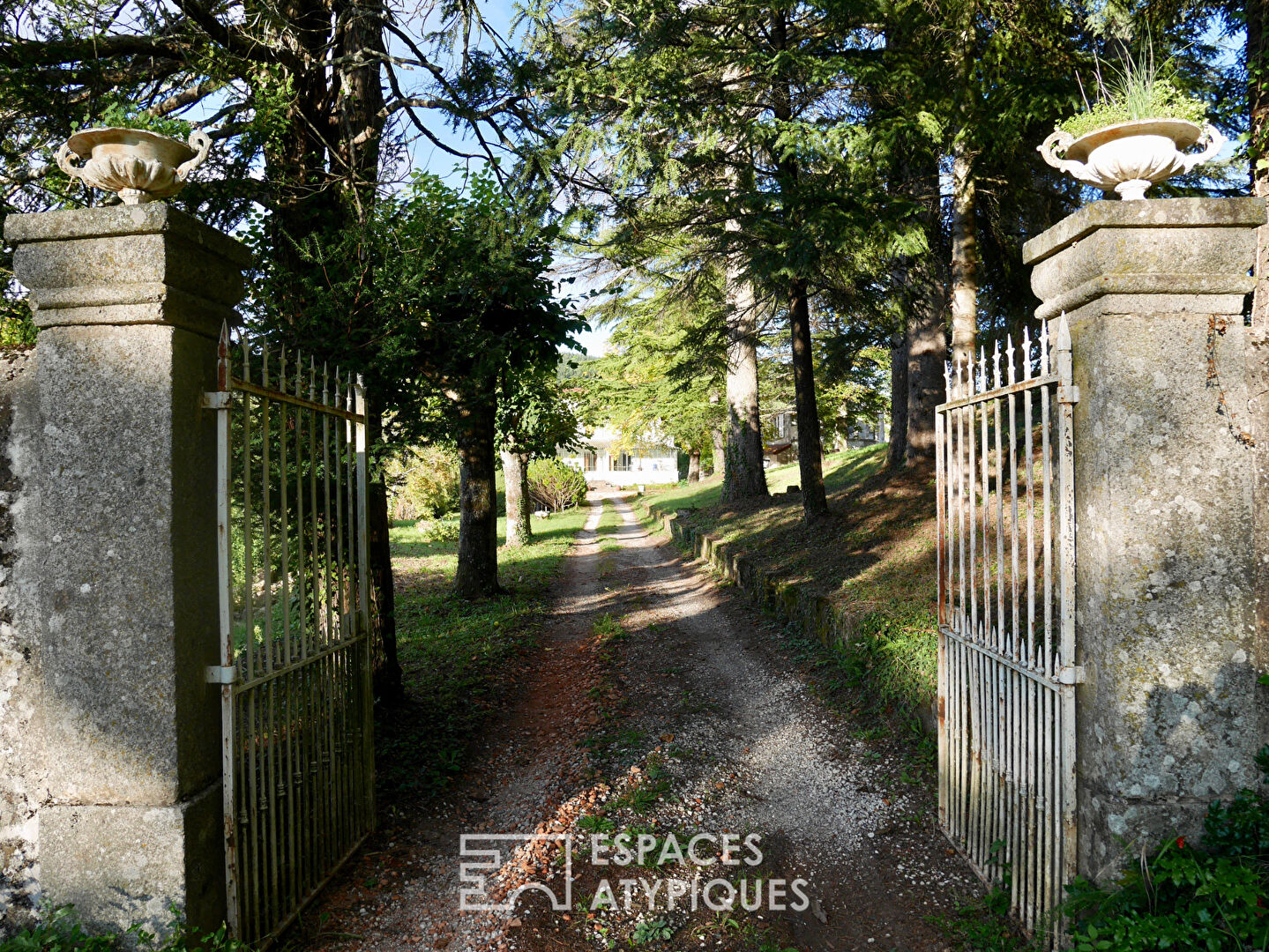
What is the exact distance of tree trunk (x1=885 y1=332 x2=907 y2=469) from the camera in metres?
14.8

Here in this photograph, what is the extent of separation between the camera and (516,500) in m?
19.4

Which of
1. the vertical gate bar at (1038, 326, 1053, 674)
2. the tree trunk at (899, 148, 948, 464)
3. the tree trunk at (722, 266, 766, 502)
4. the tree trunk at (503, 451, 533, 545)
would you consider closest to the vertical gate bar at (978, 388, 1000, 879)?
the vertical gate bar at (1038, 326, 1053, 674)

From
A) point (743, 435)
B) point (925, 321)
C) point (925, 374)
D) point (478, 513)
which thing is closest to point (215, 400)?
point (478, 513)

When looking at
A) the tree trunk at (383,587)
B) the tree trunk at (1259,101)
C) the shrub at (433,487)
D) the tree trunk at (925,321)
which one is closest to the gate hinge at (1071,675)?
the tree trunk at (1259,101)

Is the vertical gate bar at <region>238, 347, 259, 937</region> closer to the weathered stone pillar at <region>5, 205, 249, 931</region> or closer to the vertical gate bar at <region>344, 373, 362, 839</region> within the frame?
the weathered stone pillar at <region>5, 205, 249, 931</region>

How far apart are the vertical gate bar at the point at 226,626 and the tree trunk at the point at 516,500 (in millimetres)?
14527

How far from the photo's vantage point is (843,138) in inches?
344

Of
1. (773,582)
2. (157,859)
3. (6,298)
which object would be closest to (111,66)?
(6,298)

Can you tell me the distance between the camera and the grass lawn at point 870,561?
6.50 metres

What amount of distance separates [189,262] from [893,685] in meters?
5.60

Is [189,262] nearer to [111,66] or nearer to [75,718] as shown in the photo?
[75,718]

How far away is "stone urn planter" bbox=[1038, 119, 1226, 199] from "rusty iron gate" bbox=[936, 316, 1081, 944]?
621 millimetres

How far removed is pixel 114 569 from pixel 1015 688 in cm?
406

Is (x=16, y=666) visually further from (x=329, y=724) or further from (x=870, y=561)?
(x=870, y=561)
